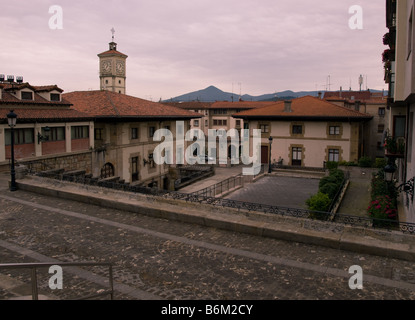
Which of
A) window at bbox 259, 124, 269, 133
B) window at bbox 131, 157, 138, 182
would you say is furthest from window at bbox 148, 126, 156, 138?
window at bbox 259, 124, 269, 133

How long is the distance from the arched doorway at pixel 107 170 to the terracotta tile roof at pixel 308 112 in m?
18.8

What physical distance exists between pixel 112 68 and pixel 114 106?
121 feet

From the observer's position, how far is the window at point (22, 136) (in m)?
20.6

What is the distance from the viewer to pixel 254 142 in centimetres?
4259

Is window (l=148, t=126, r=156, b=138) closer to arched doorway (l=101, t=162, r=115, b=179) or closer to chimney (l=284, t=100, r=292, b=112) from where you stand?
arched doorway (l=101, t=162, r=115, b=179)

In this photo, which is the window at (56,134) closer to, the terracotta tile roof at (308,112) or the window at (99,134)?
the window at (99,134)

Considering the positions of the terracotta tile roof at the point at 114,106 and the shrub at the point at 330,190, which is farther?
the terracotta tile roof at the point at 114,106

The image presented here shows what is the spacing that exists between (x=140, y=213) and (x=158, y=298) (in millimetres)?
5481

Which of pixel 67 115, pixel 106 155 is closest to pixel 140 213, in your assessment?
pixel 67 115

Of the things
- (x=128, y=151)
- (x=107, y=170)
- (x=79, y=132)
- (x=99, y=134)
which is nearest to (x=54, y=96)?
(x=79, y=132)

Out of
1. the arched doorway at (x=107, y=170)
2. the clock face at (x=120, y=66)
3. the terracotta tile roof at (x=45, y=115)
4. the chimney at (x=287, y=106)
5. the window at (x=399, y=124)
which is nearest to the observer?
the window at (x=399, y=124)

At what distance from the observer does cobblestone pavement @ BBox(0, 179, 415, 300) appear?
6.48m

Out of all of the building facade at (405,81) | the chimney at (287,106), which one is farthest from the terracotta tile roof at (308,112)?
the building facade at (405,81)
